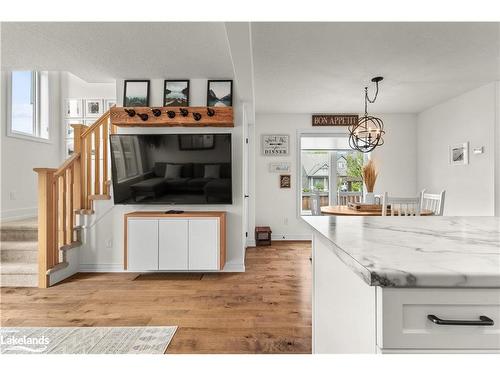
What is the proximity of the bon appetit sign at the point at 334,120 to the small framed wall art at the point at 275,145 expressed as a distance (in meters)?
0.68

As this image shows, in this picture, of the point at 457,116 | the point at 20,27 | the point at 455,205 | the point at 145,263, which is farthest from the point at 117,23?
the point at 455,205

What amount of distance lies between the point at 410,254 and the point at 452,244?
24 cm

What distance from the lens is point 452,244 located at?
89 cm

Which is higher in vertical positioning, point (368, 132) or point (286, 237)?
point (368, 132)

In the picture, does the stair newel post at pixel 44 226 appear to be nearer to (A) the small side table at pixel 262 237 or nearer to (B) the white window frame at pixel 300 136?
(A) the small side table at pixel 262 237

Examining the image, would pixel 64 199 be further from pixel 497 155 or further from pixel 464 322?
pixel 497 155

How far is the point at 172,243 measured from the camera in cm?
330

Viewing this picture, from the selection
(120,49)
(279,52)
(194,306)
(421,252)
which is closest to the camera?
(421,252)

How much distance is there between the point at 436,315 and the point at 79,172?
390 cm

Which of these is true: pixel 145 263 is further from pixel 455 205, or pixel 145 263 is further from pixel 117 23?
pixel 455 205

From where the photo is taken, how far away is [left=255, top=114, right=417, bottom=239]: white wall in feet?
18.2

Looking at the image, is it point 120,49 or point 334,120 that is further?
point 334,120

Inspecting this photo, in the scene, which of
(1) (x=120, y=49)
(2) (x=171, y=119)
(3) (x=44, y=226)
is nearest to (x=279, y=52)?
(2) (x=171, y=119)

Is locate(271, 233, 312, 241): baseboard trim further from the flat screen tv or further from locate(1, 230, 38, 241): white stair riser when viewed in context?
locate(1, 230, 38, 241): white stair riser
